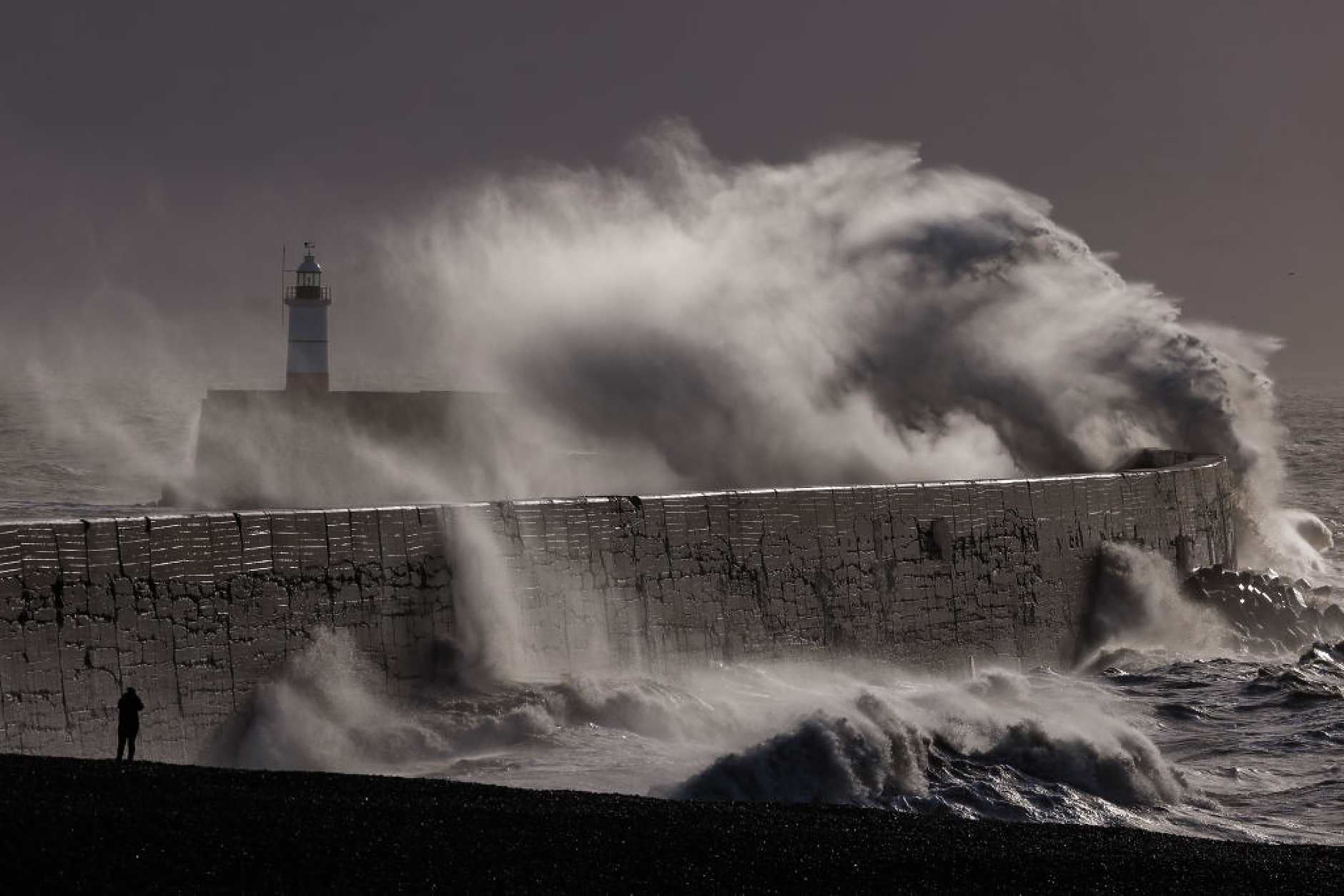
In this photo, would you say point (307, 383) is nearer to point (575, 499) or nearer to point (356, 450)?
point (356, 450)

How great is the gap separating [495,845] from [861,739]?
152 inches

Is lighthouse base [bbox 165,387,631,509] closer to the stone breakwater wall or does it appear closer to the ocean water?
the stone breakwater wall

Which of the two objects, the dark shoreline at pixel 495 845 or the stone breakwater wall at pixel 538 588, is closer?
the dark shoreline at pixel 495 845

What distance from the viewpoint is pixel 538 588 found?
11.5m

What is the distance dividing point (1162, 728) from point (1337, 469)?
39107mm

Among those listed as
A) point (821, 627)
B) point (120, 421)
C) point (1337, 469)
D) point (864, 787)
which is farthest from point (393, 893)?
point (120, 421)

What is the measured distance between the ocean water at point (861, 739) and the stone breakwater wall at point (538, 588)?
0.23 m

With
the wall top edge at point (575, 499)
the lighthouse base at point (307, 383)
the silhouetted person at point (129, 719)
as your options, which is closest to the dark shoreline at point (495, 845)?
the silhouetted person at point (129, 719)

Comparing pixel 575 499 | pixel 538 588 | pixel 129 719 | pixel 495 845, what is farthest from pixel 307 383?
pixel 495 845

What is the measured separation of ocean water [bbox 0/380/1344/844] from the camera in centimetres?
944

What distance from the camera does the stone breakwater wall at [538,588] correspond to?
8734 millimetres

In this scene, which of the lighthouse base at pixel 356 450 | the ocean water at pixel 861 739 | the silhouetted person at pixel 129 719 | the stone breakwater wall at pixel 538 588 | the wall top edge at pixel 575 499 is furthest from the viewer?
the lighthouse base at pixel 356 450

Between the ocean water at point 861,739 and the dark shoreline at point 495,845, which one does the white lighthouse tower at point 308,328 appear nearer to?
the ocean water at point 861,739

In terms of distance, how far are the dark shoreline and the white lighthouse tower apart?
23414mm
